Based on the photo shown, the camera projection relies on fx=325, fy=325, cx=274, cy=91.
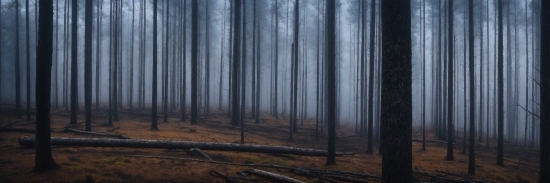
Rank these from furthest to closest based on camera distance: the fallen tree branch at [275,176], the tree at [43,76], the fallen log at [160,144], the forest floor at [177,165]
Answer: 1. the fallen log at [160,144]
2. the fallen tree branch at [275,176]
3. the forest floor at [177,165]
4. the tree at [43,76]

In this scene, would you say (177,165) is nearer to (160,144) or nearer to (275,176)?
(160,144)

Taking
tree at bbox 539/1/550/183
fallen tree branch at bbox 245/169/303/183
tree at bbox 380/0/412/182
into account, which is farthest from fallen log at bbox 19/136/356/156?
tree at bbox 380/0/412/182

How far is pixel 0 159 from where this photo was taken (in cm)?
841

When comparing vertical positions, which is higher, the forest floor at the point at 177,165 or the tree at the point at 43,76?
the tree at the point at 43,76

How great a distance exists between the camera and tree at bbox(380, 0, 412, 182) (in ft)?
17.4

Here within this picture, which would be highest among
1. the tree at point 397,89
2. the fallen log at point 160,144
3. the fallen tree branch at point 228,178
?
the tree at point 397,89

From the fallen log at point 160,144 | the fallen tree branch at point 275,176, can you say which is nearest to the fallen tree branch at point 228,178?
the fallen tree branch at point 275,176

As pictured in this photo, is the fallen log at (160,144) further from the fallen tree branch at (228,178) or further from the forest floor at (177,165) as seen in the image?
the fallen tree branch at (228,178)

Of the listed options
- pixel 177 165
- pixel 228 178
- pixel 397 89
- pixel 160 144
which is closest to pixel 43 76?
pixel 177 165

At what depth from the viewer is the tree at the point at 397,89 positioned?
5.30 metres

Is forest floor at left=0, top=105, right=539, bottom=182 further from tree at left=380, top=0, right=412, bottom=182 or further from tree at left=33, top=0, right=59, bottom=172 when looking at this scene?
tree at left=380, top=0, right=412, bottom=182

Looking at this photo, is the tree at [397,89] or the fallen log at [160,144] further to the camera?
the fallen log at [160,144]

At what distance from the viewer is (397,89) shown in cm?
531

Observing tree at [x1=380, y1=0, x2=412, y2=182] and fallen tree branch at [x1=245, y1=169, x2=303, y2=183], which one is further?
fallen tree branch at [x1=245, y1=169, x2=303, y2=183]
